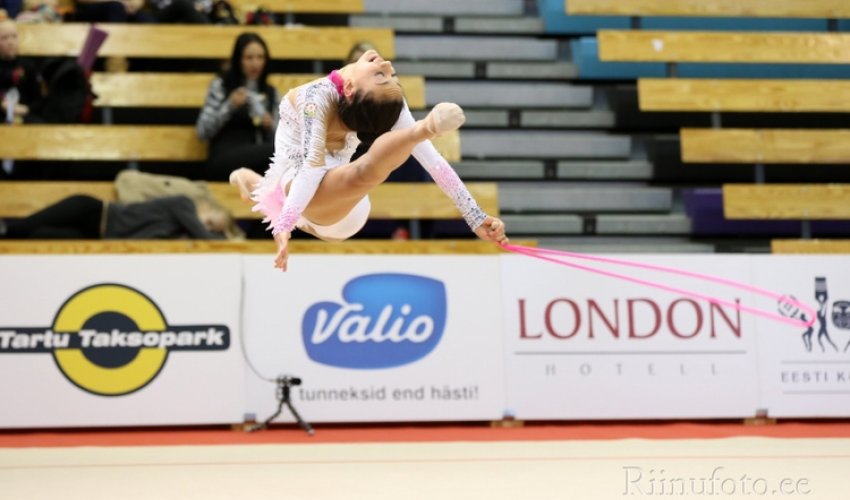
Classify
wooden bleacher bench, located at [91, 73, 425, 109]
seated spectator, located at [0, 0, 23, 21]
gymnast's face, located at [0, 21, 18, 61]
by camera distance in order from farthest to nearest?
seated spectator, located at [0, 0, 23, 21], wooden bleacher bench, located at [91, 73, 425, 109], gymnast's face, located at [0, 21, 18, 61]

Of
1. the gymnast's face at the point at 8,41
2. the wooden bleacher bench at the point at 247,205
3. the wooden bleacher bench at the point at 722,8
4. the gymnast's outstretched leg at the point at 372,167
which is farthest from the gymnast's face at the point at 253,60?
the gymnast's outstretched leg at the point at 372,167

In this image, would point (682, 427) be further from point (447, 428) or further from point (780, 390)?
point (447, 428)

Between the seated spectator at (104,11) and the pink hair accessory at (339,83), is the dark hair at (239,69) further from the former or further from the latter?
the pink hair accessory at (339,83)

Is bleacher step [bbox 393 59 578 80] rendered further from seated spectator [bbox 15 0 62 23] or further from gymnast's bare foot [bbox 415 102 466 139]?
gymnast's bare foot [bbox 415 102 466 139]

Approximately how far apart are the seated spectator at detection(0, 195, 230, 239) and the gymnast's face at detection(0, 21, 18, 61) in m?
1.40

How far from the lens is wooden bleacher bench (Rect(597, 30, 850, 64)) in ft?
27.3

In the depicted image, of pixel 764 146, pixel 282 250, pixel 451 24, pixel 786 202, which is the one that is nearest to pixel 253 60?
pixel 451 24

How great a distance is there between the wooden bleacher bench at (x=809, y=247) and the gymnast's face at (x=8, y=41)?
213 inches

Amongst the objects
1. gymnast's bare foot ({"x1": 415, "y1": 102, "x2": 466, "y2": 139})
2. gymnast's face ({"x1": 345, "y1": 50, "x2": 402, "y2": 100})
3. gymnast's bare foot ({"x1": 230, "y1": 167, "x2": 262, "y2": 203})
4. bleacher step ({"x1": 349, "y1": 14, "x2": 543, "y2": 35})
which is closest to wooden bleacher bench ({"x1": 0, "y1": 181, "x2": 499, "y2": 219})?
bleacher step ({"x1": 349, "y1": 14, "x2": 543, "y2": 35})

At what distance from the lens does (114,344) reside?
20.9ft

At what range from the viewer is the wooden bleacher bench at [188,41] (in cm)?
Result: 816

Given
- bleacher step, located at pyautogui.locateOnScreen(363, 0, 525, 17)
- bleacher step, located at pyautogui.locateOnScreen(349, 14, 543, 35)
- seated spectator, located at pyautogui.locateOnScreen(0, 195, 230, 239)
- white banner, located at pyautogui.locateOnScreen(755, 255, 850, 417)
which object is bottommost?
white banner, located at pyautogui.locateOnScreen(755, 255, 850, 417)

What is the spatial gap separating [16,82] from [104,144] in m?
0.76

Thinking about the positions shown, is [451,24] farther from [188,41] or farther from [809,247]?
[809,247]
